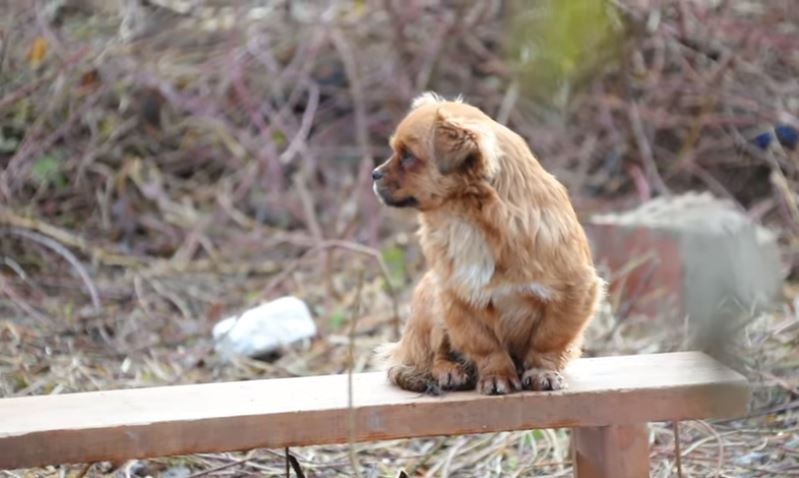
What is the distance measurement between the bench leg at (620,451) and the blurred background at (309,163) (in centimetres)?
152

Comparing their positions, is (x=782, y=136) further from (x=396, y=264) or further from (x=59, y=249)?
(x=59, y=249)

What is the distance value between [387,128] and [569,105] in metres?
1.32

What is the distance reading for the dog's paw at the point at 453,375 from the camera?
3.56m

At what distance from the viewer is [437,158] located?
11.7 feet

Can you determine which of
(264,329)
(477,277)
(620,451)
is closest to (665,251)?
(264,329)

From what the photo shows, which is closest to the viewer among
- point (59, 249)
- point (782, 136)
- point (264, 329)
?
point (264, 329)

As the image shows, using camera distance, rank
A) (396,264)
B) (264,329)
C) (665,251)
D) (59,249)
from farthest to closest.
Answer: (396,264) < (59,249) < (665,251) < (264,329)

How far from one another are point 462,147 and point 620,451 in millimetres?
996

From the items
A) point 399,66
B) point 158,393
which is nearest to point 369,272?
point 399,66

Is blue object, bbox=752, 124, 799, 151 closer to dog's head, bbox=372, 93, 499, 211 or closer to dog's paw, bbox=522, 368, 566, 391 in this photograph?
dog's head, bbox=372, 93, 499, 211

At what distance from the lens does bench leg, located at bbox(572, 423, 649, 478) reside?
11.4ft

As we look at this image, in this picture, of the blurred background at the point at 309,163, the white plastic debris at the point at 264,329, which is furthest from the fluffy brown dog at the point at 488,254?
the white plastic debris at the point at 264,329

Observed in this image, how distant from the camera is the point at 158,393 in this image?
3.54 meters

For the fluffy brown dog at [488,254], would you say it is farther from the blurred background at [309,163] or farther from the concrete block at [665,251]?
the concrete block at [665,251]
